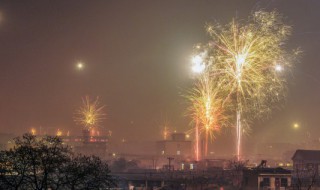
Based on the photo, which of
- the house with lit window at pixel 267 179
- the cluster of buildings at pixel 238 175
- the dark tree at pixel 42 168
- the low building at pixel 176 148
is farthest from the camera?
the low building at pixel 176 148

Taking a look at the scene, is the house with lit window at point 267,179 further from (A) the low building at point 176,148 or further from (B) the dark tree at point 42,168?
(A) the low building at point 176,148

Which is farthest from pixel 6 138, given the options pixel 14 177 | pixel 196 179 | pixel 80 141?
pixel 14 177

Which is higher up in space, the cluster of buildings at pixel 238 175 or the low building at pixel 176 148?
the low building at pixel 176 148

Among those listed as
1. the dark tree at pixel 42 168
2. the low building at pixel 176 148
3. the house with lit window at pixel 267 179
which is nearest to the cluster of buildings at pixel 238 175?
the house with lit window at pixel 267 179

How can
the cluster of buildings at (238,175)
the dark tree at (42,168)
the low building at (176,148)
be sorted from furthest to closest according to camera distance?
the low building at (176,148) < the cluster of buildings at (238,175) < the dark tree at (42,168)

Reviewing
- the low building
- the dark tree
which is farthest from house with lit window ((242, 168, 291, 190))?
the low building

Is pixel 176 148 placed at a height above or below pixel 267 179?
above

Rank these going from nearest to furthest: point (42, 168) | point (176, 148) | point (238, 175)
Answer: point (42, 168) < point (238, 175) < point (176, 148)

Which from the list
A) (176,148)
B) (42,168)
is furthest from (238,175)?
(176,148)

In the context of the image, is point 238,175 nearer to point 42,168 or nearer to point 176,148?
point 42,168

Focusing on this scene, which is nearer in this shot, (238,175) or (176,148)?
(238,175)

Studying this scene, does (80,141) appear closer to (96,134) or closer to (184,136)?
(96,134)

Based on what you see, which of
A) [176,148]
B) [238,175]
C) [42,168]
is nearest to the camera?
[42,168]
